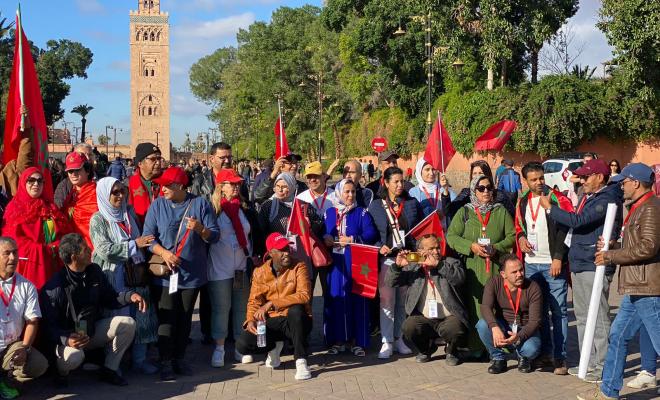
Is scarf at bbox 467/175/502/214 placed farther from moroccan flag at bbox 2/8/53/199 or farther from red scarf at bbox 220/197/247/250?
moroccan flag at bbox 2/8/53/199

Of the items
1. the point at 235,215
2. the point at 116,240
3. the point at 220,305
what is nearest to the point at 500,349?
the point at 220,305

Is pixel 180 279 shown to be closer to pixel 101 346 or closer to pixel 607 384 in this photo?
pixel 101 346

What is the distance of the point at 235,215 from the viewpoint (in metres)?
7.82

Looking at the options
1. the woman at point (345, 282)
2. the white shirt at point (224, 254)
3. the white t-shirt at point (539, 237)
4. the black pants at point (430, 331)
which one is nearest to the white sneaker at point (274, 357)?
the woman at point (345, 282)

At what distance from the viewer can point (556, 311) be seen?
732 centimetres

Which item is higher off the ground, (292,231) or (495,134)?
(495,134)

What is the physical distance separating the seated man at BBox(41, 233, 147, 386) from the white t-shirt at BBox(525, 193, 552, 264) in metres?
3.78

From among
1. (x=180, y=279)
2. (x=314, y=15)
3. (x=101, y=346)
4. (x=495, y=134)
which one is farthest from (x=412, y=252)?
(x=314, y=15)

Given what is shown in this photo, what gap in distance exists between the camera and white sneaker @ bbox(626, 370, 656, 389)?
675cm

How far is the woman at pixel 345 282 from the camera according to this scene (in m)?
8.10

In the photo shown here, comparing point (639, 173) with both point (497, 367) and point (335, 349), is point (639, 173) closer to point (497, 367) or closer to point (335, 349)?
point (497, 367)

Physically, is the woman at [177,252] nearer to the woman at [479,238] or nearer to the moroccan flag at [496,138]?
the woman at [479,238]

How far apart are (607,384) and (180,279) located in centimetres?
393

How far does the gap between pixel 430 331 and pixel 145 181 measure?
353 centimetres
